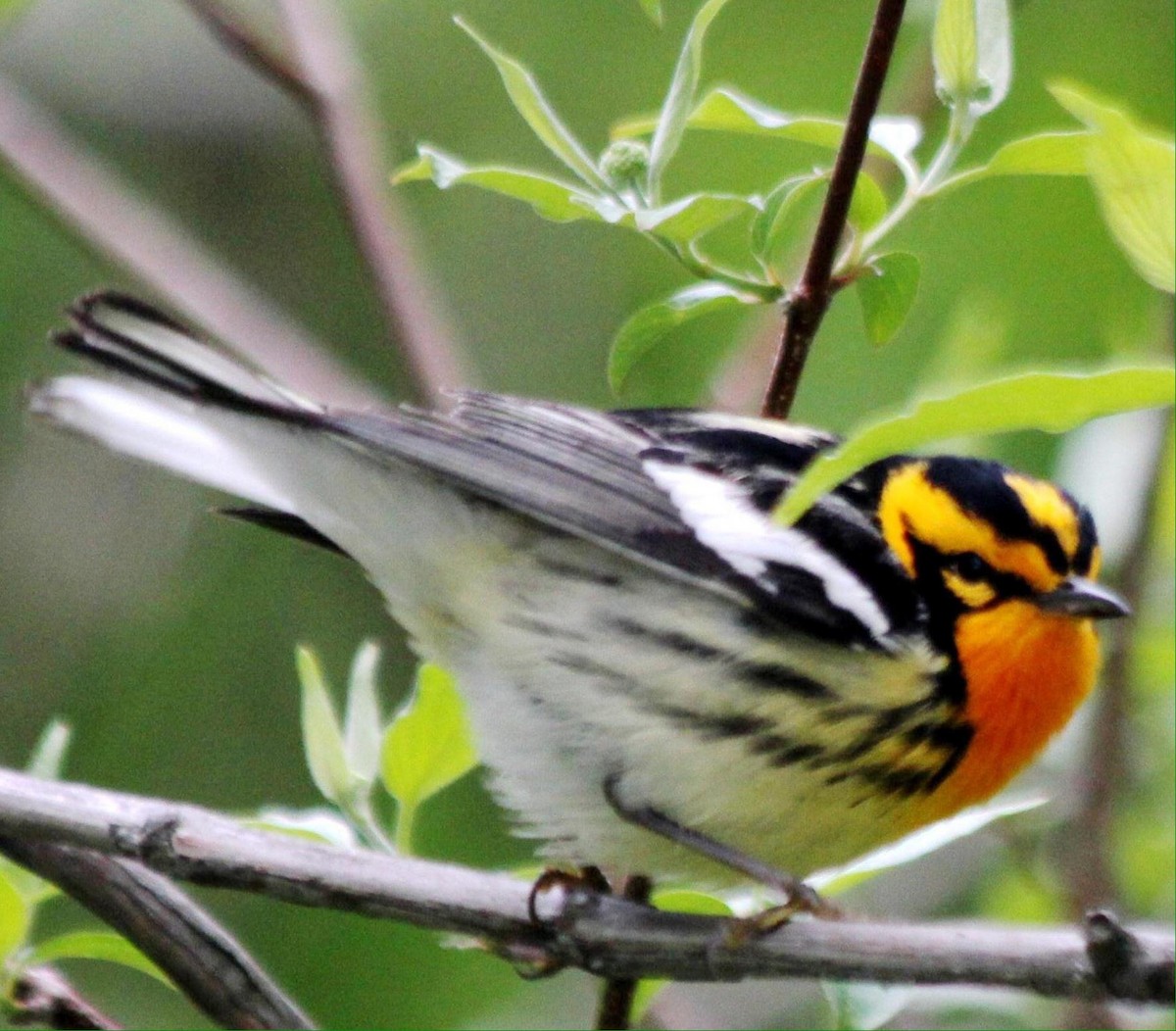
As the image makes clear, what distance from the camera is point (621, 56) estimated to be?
5465 millimetres

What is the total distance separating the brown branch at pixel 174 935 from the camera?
218 cm

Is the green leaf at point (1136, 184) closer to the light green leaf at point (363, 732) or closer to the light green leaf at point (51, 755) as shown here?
the light green leaf at point (363, 732)

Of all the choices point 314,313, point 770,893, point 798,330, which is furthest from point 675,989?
point 314,313

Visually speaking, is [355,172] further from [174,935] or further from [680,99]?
[174,935]

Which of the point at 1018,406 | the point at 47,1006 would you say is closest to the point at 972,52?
the point at 1018,406

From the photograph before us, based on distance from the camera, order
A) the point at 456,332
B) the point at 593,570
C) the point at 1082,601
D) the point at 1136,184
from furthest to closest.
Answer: the point at 456,332, the point at 593,570, the point at 1082,601, the point at 1136,184

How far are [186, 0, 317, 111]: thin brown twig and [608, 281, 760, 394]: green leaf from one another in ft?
5.13

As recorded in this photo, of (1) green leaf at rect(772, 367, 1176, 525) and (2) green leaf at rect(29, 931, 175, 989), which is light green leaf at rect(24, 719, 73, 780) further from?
(1) green leaf at rect(772, 367, 1176, 525)

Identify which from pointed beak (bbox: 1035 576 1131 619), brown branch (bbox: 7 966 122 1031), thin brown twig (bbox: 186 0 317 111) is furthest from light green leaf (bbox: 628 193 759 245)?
thin brown twig (bbox: 186 0 317 111)

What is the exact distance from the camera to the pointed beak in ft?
8.85

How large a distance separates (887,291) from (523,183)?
47cm

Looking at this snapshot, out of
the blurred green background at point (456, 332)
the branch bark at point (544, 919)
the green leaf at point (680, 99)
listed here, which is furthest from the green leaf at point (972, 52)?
the blurred green background at point (456, 332)

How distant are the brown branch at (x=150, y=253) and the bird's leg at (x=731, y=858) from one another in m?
1.38

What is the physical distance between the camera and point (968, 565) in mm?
2842
